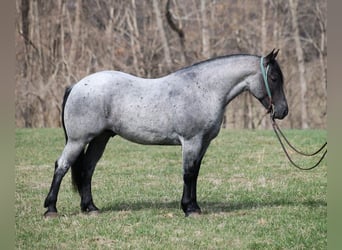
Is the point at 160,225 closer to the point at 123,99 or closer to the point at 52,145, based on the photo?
the point at 123,99

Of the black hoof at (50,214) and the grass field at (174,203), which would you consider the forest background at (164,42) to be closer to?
the grass field at (174,203)

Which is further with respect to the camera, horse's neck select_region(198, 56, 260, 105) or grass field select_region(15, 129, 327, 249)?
horse's neck select_region(198, 56, 260, 105)

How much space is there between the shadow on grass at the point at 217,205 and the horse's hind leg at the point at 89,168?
26cm

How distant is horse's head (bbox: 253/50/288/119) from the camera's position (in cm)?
513

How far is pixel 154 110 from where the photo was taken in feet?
16.7

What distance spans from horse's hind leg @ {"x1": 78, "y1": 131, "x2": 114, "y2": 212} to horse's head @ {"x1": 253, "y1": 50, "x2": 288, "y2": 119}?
1610 millimetres

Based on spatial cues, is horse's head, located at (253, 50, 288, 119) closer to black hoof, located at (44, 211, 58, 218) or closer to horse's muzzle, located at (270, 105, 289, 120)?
horse's muzzle, located at (270, 105, 289, 120)

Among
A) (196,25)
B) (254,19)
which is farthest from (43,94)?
(254,19)

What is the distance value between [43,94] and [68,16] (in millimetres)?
3061

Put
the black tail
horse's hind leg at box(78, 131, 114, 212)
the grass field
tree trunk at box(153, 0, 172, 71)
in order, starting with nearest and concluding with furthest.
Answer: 1. the grass field
2. the black tail
3. horse's hind leg at box(78, 131, 114, 212)
4. tree trunk at box(153, 0, 172, 71)

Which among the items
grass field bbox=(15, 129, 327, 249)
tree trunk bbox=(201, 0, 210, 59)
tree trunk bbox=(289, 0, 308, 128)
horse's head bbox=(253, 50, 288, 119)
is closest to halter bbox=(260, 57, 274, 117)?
horse's head bbox=(253, 50, 288, 119)

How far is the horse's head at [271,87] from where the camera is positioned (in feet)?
16.8

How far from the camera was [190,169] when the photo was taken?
514 cm

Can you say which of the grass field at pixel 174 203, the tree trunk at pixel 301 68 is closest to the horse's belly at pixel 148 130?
the grass field at pixel 174 203
